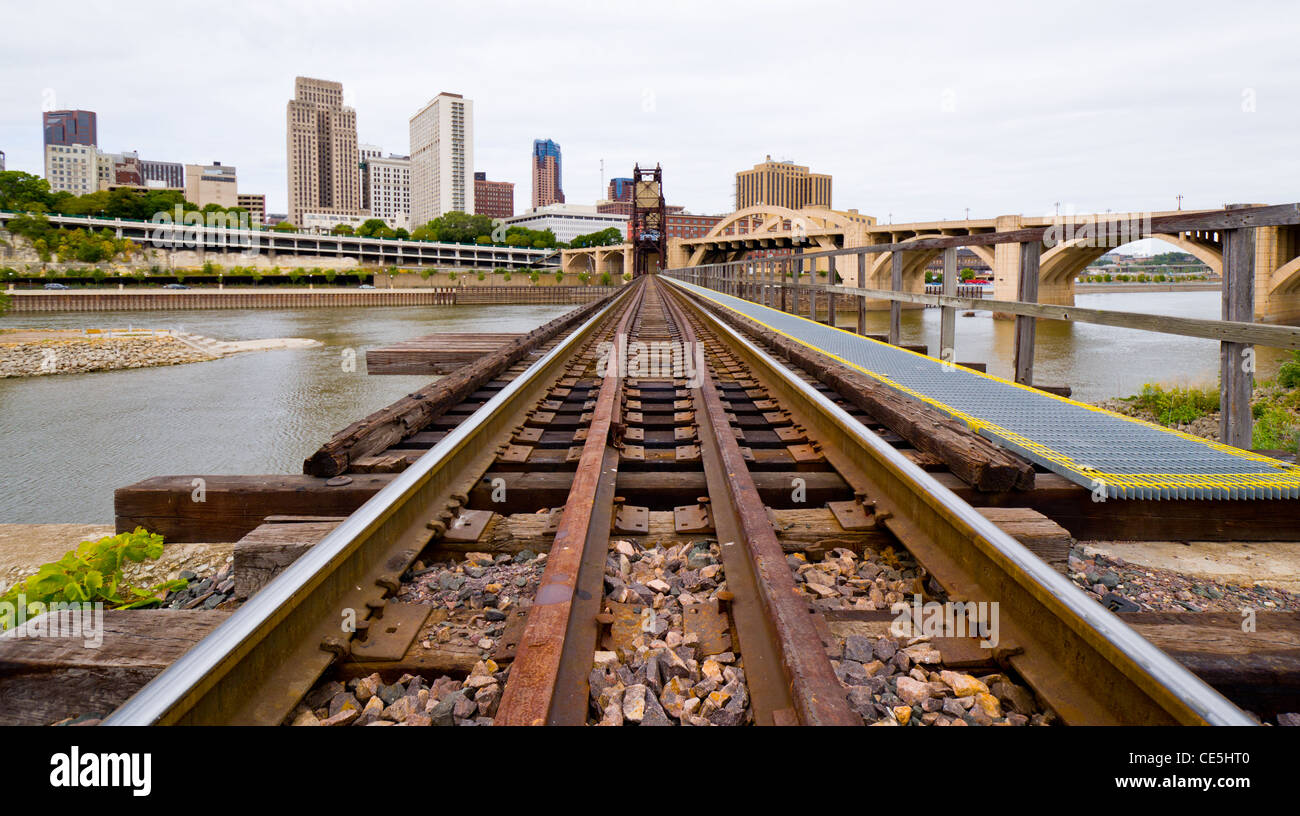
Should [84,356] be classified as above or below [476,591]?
above

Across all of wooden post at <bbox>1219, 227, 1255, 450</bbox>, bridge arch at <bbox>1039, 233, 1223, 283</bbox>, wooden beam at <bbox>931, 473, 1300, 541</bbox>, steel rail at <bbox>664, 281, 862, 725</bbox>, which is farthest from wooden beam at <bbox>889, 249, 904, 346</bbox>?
bridge arch at <bbox>1039, 233, 1223, 283</bbox>

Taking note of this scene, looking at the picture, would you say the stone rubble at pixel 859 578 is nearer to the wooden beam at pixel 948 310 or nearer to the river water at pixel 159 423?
the wooden beam at pixel 948 310

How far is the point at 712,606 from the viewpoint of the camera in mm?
2146

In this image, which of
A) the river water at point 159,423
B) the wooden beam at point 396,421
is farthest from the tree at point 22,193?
the wooden beam at point 396,421

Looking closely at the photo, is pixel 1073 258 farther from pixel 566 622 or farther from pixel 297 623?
pixel 297 623

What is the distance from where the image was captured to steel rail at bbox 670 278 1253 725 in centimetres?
139

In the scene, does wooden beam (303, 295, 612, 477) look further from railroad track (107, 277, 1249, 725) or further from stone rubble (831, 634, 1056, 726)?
stone rubble (831, 634, 1056, 726)

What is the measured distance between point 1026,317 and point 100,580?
18.1 ft

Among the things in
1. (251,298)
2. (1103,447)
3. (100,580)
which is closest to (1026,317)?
(1103,447)

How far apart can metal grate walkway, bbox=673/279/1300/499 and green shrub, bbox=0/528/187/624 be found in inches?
133

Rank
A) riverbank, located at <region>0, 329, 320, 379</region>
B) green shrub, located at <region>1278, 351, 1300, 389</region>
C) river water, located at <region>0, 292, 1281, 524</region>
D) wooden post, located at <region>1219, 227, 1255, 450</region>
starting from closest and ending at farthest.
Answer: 1. wooden post, located at <region>1219, 227, 1255, 450</region>
2. river water, located at <region>0, 292, 1281, 524</region>
3. green shrub, located at <region>1278, 351, 1300, 389</region>
4. riverbank, located at <region>0, 329, 320, 379</region>
